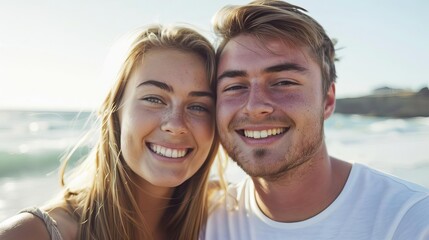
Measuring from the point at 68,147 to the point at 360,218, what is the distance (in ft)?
11.3

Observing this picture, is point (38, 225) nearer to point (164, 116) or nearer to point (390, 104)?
point (164, 116)

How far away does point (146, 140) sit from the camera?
3010 millimetres

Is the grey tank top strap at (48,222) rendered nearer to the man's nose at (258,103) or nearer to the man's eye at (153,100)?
the man's eye at (153,100)

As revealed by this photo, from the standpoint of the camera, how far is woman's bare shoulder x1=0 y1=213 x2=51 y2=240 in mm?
2307

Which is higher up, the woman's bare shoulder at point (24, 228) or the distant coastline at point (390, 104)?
the woman's bare shoulder at point (24, 228)

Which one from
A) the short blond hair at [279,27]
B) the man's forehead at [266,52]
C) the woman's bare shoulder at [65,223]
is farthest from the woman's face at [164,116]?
the woman's bare shoulder at [65,223]

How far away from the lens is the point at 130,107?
3.02 metres

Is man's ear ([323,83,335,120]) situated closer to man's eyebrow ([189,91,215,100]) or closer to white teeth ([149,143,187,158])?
man's eyebrow ([189,91,215,100])

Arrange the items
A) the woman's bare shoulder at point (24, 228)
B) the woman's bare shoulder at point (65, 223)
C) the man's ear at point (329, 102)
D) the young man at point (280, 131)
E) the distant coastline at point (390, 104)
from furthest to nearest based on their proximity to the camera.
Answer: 1. the distant coastline at point (390, 104)
2. the man's ear at point (329, 102)
3. the young man at point (280, 131)
4. the woman's bare shoulder at point (65, 223)
5. the woman's bare shoulder at point (24, 228)

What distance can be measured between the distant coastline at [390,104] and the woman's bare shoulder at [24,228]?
22352 millimetres

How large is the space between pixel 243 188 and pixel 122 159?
3.09 feet

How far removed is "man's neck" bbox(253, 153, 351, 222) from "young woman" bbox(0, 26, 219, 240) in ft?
1.84

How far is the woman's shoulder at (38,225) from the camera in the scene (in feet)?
7.66

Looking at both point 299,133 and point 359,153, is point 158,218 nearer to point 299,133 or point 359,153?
point 299,133
